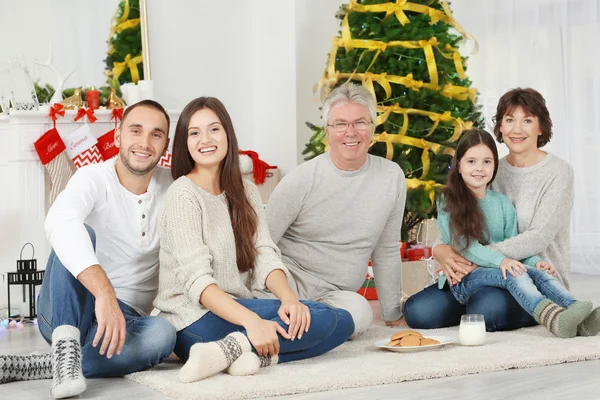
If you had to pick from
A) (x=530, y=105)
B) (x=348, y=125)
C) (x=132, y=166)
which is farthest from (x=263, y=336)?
(x=530, y=105)

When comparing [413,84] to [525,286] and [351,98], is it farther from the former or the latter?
[525,286]

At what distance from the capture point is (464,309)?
361 centimetres

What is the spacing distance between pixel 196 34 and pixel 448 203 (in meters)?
3.30

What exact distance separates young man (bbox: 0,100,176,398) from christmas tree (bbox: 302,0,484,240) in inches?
74.2

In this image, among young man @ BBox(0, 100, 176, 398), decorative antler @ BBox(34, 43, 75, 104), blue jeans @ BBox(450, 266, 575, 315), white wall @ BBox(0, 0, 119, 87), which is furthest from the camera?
white wall @ BBox(0, 0, 119, 87)

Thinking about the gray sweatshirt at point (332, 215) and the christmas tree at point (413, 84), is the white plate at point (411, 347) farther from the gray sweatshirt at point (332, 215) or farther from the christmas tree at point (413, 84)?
the christmas tree at point (413, 84)

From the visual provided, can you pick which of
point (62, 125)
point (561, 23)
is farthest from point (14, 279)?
point (561, 23)

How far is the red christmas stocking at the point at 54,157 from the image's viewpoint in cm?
532

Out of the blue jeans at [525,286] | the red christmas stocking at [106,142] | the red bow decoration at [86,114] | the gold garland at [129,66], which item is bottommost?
the blue jeans at [525,286]

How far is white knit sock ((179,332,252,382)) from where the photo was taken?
251 cm

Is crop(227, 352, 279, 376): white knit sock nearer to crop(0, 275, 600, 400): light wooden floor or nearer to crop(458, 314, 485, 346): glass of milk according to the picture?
crop(0, 275, 600, 400): light wooden floor

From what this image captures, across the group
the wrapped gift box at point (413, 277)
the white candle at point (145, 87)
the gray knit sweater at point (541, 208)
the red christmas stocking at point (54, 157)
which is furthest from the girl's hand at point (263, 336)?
the white candle at point (145, 87)

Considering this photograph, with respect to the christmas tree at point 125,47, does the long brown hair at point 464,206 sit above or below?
below

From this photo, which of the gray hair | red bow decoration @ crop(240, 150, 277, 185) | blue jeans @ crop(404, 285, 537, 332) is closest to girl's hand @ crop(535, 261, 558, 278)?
blue jeans @ crop(404, 285, 537, 332)
